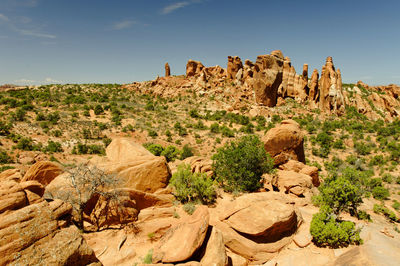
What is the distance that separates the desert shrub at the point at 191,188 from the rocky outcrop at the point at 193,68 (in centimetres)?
5872

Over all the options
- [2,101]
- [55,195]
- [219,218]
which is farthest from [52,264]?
[2,101]

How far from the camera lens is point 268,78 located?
156ft

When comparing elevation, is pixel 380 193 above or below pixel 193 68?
below

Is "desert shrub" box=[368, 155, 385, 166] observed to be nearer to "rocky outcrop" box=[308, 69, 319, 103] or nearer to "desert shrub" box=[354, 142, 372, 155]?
"desert shrub" box=[354, 142, 372, 155]

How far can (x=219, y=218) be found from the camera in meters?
A: 9.49

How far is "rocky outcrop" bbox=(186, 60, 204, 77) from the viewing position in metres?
66.4

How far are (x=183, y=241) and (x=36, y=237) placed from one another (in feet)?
14.2

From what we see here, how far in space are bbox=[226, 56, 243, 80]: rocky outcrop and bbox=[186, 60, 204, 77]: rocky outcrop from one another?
11.1m

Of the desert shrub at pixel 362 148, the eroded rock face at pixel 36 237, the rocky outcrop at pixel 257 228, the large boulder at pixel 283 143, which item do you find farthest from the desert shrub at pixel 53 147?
the desert shrub at pixel 362 148

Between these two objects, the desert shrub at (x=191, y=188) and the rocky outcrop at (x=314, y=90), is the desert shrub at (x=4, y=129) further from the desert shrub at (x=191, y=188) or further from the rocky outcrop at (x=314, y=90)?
the rocky outcrop at (x=314, y=90)

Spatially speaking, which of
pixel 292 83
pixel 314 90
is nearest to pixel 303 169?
pixel 314 90

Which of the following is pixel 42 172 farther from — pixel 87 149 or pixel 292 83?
pixel 292 83

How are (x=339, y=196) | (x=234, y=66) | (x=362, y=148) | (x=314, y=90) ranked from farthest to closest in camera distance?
(x=234, y=66) < (x=314, y=90) < (x=362, y=148) < (x=339, y=196)

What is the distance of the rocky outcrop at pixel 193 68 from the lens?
218ft
